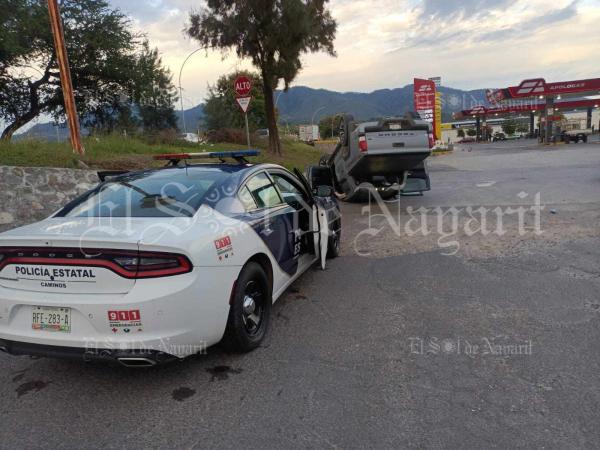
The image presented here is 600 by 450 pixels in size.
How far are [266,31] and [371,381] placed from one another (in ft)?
63.3

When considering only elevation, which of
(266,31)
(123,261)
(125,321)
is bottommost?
(125,321)

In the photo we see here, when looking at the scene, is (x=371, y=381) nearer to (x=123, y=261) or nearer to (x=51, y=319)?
(x=123, y=261)

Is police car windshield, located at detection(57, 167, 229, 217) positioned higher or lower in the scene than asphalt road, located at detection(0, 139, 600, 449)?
higher

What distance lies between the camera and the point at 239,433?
267 centimetres

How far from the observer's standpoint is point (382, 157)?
10125 mm

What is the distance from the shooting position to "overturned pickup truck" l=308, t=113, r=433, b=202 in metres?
10.1

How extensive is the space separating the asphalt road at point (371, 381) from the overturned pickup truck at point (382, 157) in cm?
517

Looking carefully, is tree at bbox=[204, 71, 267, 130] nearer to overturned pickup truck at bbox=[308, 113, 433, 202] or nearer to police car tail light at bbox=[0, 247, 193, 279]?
overturned pickup truck at bbox=[308, 113, 433, 202]

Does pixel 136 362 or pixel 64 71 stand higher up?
pixel 64 71

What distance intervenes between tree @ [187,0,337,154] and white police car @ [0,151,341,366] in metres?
17.6

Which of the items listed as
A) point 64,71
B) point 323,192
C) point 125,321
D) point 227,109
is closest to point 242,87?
point 64,71

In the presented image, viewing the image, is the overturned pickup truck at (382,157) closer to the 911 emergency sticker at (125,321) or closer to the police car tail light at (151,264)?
the police car tail light at (151,264)

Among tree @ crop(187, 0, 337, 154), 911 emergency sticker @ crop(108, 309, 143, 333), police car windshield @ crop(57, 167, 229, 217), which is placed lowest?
911 emergency sticker @ crop(108, 309, 143, 333)

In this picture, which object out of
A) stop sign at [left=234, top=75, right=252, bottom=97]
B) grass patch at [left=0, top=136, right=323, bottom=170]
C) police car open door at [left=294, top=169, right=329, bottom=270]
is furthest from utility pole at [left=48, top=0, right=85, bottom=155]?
police car open door at [left=294, top=169, right=329, bottom=270]
